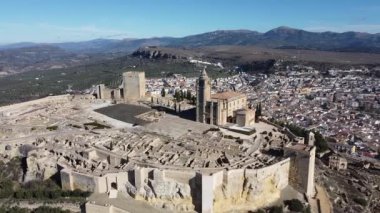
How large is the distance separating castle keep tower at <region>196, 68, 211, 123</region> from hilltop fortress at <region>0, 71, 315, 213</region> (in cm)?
10

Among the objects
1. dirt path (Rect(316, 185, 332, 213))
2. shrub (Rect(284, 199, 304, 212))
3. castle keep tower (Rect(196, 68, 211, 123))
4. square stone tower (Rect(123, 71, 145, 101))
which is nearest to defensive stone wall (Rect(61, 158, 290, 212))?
shrub (Rect(284, 199, 304, 212))

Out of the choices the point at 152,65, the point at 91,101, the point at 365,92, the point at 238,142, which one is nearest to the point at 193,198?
the point at 238,142

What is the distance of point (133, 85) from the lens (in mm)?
54125

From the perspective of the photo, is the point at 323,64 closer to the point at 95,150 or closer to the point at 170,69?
the point at 170,69

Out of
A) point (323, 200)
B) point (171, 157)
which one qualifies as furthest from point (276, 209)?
point (171, 157)

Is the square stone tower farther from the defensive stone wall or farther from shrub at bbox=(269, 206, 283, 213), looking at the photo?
shrub at bbox=(269, 206, 283, 213)

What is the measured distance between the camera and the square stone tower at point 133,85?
53.6 m

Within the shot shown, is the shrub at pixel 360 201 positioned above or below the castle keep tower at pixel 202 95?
below

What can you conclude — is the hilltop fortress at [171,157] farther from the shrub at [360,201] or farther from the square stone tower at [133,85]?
the square stone tower at [133,85]

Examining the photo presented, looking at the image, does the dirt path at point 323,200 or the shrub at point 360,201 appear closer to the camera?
the dirt path at point 323,200

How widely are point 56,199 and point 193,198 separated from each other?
9.90 meters

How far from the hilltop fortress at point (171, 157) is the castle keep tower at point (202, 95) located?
105 mm

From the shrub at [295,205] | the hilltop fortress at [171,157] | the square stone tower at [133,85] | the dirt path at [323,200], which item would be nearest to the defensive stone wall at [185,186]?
the hilltop fortress at [171,157]

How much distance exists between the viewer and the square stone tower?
53566mm
